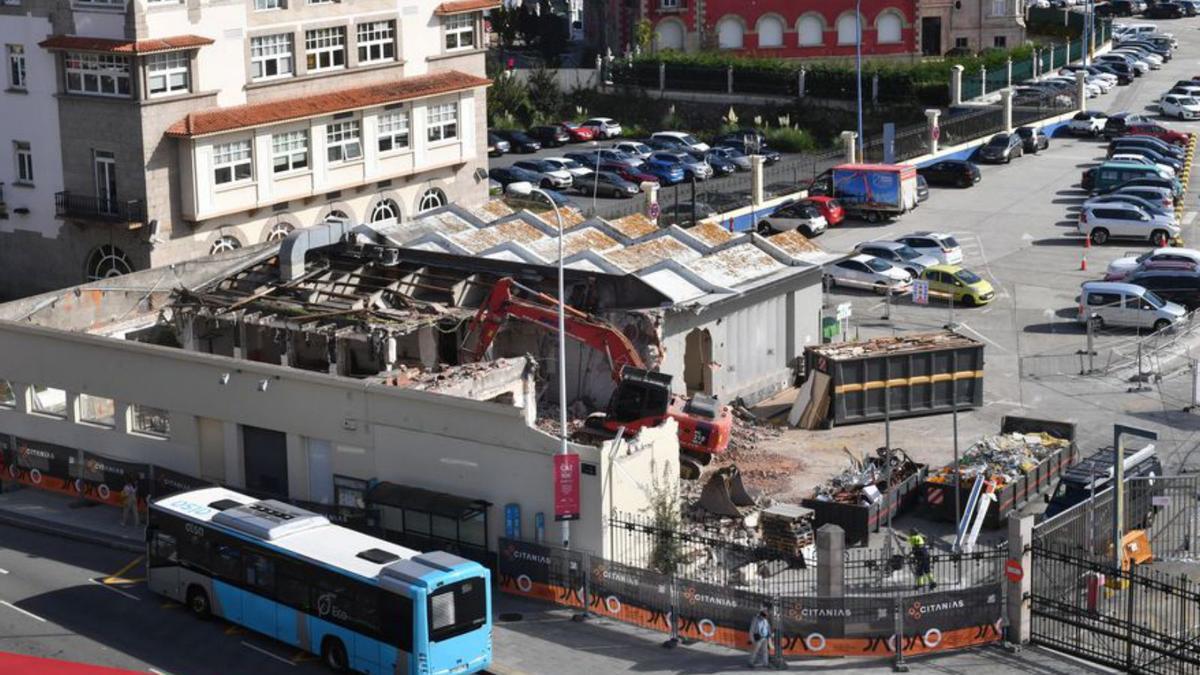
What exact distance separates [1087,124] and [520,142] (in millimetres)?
28467

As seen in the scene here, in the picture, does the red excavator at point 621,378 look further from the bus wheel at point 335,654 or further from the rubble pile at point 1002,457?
the bus wheel at point 335,654

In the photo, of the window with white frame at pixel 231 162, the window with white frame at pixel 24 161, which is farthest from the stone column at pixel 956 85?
the window with white frame at pixel 24 161

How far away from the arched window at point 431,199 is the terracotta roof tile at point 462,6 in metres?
6.55

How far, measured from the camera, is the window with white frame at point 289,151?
6341 centimetres

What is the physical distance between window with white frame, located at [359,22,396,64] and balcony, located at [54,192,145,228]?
37.0 ft

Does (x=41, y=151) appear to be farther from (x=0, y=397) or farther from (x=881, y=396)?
(x=881, y=396)

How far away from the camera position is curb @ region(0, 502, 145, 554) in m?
42.9

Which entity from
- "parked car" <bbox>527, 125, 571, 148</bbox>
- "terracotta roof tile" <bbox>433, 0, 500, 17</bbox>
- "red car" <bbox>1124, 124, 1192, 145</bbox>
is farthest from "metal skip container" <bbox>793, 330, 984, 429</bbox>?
"parked car" <bbox>527, 125, 571, 148</bbox>

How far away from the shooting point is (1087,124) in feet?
313

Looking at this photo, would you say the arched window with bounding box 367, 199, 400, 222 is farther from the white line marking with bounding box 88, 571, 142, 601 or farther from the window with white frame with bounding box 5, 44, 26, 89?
the white line marking with bounding box 88, 571, 142, 601

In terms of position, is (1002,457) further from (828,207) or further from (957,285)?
(828,207)

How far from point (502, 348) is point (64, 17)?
21196 millimetres

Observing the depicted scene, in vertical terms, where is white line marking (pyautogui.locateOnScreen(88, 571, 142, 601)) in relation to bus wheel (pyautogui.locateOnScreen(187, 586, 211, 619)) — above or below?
below

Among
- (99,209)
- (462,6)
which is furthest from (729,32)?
(99,209)
